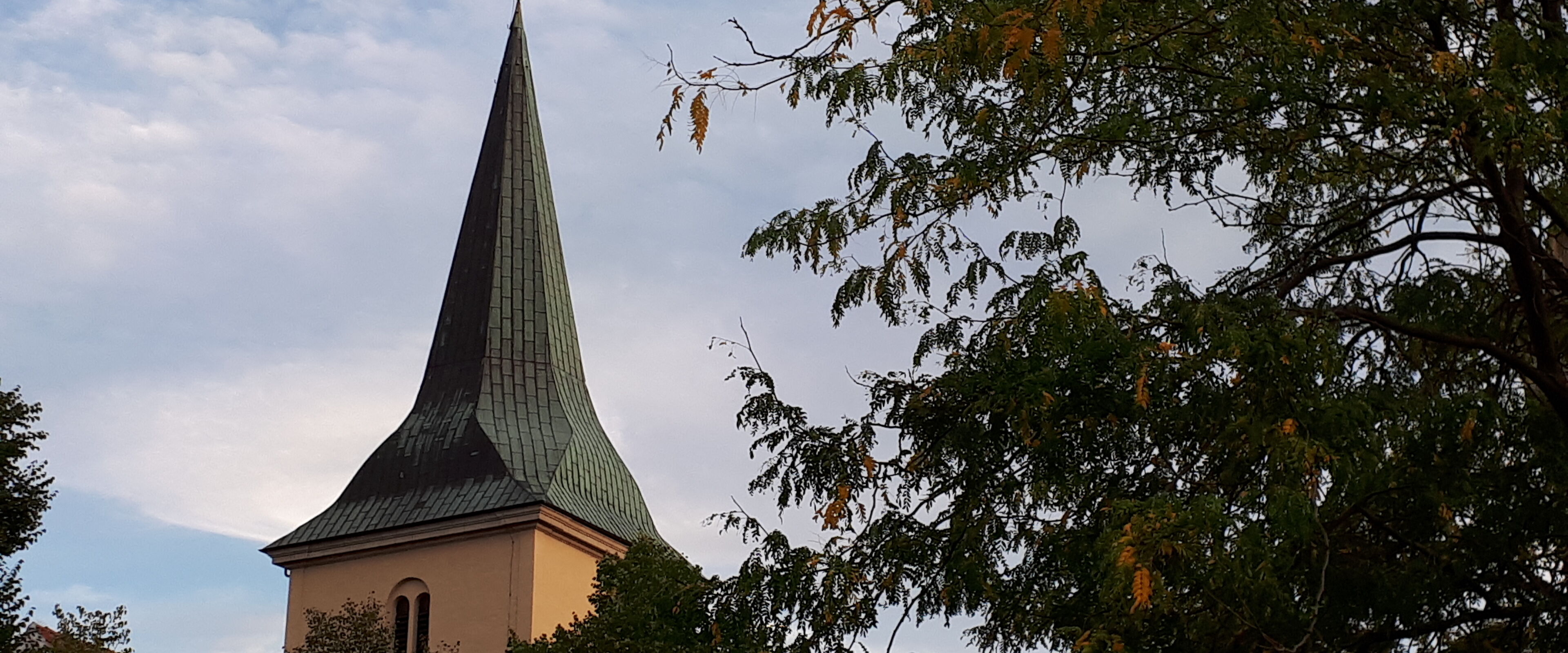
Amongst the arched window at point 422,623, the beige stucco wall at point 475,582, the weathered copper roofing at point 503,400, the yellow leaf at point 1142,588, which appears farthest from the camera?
the weathered copper roofing at point 503,400

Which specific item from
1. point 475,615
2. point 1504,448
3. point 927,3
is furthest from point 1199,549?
point 475,615

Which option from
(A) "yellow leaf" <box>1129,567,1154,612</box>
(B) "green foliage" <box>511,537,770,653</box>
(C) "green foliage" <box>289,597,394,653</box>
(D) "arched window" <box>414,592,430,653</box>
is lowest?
(A) "yellow leaf" <box>1129,567,1154,612</box>

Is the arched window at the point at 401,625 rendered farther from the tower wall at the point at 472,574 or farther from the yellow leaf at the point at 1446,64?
the yellow leaf at the point at 1446,64

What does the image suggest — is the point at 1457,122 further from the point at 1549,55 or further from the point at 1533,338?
the point at 1533,338

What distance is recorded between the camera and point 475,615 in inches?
1550

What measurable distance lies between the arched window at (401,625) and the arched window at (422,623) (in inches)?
8.9

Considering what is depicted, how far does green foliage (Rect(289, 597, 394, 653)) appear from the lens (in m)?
31.0

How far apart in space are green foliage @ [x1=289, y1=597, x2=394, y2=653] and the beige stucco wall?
5.87m

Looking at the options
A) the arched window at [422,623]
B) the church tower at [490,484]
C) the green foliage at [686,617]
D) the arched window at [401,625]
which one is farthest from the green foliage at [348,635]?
the green foliage at [686,617]

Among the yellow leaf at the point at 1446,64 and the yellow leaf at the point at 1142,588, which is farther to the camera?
the yellow leaf at the point at 1446,64

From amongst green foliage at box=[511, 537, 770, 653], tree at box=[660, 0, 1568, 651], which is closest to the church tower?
green foliage at box=[511, 537, 770, 653]

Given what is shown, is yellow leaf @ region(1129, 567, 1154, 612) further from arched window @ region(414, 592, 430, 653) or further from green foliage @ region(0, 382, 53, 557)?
arched window @ region(414, 592, 430, 653)

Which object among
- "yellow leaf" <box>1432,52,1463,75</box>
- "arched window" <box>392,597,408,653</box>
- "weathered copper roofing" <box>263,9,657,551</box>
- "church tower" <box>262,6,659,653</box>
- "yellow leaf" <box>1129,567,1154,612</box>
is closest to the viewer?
"yellow leaf" <box>1129,567,1154,612</box>

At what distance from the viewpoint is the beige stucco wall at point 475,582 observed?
128 ft
